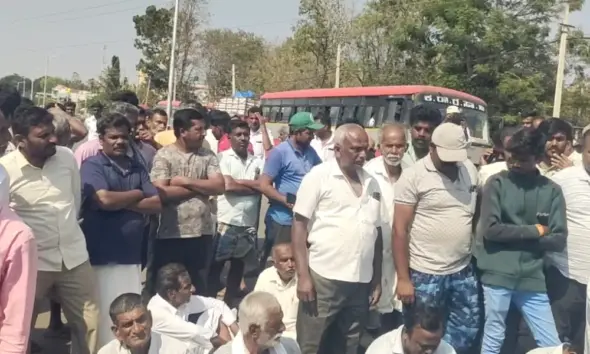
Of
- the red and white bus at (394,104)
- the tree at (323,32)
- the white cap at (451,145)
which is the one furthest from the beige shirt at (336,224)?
the tree at (323,32)

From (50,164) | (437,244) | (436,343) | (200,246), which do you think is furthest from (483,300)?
(50,164)

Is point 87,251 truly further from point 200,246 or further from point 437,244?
point 437,244

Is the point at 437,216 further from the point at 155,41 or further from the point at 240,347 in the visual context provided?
the point at 155,41

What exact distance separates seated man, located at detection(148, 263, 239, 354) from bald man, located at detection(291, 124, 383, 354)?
2.00ft

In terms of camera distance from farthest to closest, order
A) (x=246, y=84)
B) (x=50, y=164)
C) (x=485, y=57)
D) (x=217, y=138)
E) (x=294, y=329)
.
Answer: (x=246, y=84) → (x=485, y=57) → (x=217, y=138) → (x=294, y=329) → (x=50, y=164)

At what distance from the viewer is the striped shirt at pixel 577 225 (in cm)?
425

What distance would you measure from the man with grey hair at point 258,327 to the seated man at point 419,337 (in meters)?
0.53

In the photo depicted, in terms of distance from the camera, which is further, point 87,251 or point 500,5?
point 500,5

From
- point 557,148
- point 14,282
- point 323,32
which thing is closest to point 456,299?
point 557,148

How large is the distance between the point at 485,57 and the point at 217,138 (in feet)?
67.4

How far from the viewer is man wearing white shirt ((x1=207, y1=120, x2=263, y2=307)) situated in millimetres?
5898

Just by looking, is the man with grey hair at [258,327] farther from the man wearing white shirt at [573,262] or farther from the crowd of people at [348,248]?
the man wearing white shirt at [573,262]

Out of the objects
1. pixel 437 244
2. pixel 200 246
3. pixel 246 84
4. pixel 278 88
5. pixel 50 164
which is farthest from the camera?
pixel 246 84

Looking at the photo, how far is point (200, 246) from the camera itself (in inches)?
192
